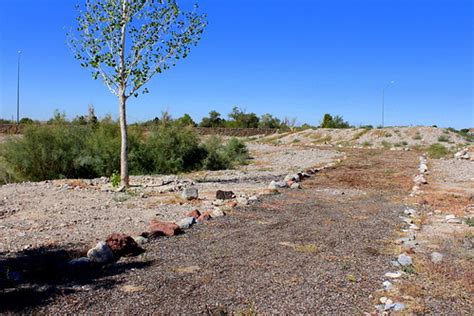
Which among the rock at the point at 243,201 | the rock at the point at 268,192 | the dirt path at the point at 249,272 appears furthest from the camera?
the rock at the point at 268,192

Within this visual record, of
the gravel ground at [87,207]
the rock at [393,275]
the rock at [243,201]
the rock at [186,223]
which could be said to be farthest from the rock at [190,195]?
the rock at [393,275]

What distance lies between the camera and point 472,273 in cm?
565

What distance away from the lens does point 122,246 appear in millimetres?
6105

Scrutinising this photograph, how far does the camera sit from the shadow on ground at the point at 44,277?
4.57m

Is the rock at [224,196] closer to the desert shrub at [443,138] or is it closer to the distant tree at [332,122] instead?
the desert shrub at [443,138]

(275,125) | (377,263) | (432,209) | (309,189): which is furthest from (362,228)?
(275,125)

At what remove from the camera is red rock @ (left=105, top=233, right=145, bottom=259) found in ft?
19.8

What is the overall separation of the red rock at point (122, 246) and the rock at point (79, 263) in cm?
41

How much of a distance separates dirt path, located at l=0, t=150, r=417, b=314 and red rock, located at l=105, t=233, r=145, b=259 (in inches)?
6.8

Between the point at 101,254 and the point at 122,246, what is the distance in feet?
1.11

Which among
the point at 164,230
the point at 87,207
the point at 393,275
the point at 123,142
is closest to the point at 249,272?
the point at 393,275

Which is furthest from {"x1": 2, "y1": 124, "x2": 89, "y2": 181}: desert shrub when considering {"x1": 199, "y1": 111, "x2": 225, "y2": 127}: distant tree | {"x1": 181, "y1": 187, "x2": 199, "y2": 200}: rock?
{"x1": 199, "y1": 111, "x2": 225, "y2": 127}: distant tree

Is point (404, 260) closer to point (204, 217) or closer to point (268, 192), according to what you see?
point (204, 217)

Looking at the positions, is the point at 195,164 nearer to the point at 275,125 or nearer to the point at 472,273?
the point at 472,273
